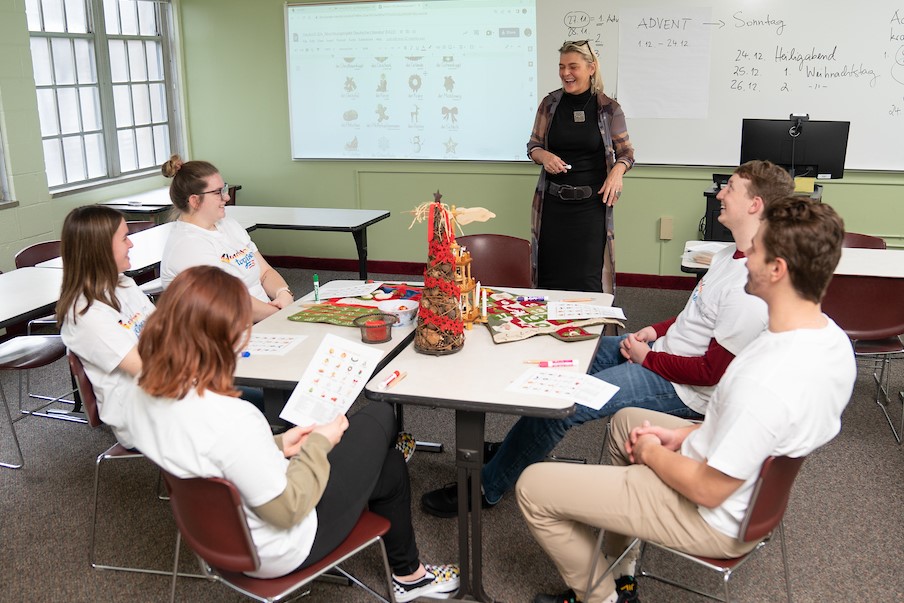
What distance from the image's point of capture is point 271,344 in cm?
259

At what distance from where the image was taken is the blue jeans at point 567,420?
2559mm

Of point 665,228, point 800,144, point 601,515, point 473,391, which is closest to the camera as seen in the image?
point 601,515

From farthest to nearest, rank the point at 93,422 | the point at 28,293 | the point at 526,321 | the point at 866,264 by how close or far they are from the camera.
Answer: the point at 866,264, the point at 28,293, the point at 526,321, the point at 93,422

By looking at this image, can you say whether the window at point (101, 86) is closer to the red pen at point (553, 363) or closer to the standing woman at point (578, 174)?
the standing woman at point (578, 174)

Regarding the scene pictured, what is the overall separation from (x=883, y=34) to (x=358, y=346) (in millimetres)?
4226

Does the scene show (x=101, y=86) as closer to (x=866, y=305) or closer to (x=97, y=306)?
(x=97, y=306)

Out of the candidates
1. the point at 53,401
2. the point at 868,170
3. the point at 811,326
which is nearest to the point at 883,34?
the point at 868,170

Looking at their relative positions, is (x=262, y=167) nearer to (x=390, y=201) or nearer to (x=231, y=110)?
(x=231, y=110)

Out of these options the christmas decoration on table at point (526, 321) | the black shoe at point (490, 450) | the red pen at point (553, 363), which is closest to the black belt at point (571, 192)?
the christmas decoration on table at point (526, 321)

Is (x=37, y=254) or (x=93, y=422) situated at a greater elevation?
(x=37, y=254)

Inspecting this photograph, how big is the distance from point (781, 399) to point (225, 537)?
3.97 ft

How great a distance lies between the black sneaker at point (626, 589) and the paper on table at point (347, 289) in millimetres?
1384

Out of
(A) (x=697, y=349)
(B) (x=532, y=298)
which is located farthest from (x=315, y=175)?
(A) (x=697, y=349)

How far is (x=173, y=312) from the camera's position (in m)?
1.69
